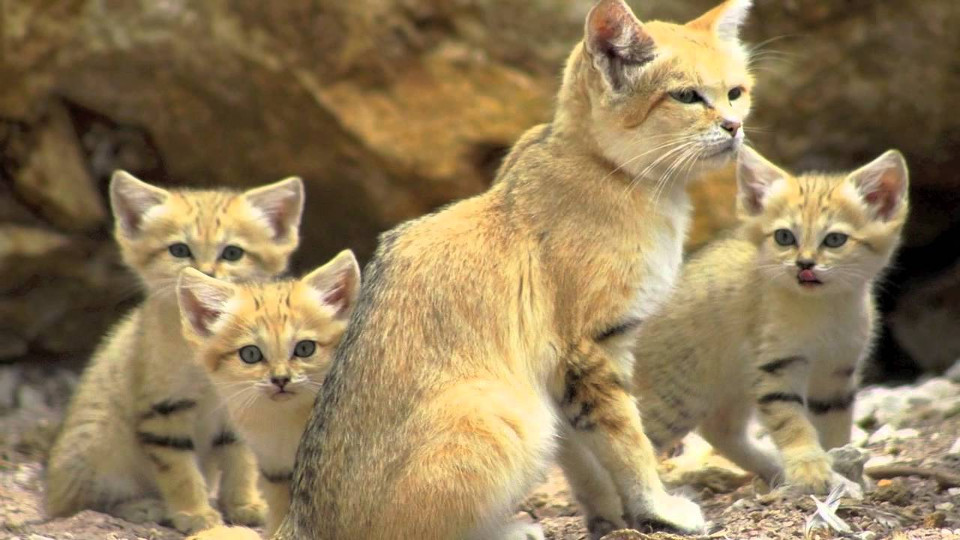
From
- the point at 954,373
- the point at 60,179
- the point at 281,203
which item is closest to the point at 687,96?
the point at 281,203

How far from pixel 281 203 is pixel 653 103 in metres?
2.48

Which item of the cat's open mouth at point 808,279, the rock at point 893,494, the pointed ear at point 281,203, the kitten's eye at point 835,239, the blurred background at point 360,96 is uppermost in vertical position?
the blurred background at point 360,96

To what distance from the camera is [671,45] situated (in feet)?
17.4

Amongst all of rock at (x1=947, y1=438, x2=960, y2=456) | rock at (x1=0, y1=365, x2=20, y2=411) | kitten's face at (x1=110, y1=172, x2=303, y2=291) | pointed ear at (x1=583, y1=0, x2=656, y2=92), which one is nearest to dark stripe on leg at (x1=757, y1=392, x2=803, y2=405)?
rock at (x1=947, y1=438, x2=960, y2=456)

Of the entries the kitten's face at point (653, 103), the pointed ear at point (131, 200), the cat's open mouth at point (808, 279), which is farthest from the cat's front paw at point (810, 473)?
the pointed ear at point (131, 200)

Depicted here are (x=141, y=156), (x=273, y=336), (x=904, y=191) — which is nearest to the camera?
(x=273, y=336)

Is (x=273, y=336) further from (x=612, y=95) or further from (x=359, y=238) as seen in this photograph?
(x=359, y=238)

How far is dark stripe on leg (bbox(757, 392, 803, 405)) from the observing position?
19.9ft

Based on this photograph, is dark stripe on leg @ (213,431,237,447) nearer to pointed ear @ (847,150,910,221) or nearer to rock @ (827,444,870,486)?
rock @ (827,444,870,486)

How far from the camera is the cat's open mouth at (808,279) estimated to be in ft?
19.7

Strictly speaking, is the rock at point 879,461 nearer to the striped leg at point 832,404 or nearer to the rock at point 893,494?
the striped leg at point 832,404

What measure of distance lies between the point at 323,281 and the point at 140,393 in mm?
1394

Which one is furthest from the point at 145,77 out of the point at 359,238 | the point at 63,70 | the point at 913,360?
the point at 913,360

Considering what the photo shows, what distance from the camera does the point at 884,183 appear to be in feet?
20.7
